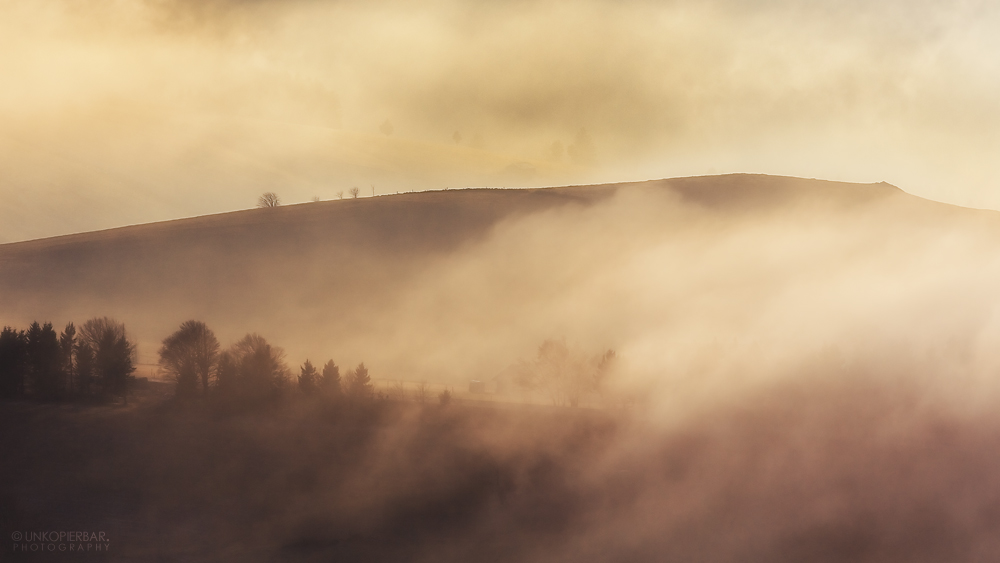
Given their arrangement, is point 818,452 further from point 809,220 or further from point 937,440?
point 809,220

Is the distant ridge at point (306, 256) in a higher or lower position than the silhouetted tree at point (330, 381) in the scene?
higher

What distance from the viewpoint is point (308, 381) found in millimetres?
78625

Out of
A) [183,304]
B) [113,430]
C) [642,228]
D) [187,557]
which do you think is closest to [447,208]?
[642,228]

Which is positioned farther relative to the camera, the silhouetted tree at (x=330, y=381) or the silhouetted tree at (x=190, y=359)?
the silhouetted tree at (x=330, y=381)

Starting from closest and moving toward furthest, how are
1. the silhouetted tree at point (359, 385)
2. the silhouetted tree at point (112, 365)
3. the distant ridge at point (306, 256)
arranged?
the silhouetted tree at point (112, 365)
the silhouetted tree at point (359, 385)
the distant ridge at point (306, 256)

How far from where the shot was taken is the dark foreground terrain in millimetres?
58406

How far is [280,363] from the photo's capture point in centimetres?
8231

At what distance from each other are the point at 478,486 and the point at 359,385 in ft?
68.5

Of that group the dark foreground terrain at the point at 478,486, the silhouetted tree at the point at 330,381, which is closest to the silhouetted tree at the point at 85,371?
the dark foreground terrain at the point at 478,486

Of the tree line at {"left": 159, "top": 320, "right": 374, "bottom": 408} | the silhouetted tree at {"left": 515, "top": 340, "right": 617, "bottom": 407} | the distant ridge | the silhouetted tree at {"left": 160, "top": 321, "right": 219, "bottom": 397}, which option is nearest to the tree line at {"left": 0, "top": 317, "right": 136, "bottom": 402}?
the silhouetted tree at {"left": 160, "top": 321, "right": 219, "bottom": 397}

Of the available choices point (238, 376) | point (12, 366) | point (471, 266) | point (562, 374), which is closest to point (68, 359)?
point (12, 366)

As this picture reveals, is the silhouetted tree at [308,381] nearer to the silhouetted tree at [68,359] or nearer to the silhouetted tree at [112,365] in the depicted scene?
the silhouetted tree at [112,365]

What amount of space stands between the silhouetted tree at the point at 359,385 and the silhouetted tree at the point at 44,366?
2634 centimetres

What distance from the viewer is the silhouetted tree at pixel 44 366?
7344cm
